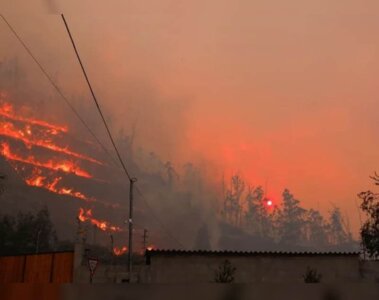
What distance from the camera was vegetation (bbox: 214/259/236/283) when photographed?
27.5 m

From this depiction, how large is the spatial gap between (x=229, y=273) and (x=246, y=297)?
2307 centimetres

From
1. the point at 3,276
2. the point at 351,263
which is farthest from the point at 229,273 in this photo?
the point at 3,276

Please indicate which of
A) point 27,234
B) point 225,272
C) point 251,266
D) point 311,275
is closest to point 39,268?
point 225,272

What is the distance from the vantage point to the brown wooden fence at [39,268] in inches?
1073

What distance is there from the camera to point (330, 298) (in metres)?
5.28

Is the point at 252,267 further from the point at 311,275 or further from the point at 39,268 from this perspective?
the point at 39,268

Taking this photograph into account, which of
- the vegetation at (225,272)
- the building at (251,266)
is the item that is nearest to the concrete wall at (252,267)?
the building at (251,266)

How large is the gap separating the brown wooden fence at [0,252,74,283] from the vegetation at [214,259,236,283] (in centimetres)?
856

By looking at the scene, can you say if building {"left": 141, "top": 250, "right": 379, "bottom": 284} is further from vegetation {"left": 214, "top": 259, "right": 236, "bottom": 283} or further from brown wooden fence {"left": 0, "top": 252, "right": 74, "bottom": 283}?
brown wooden fence {"left": 0, "top": 252, "right": 74, "bottom": 283}

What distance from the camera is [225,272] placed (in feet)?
90.6

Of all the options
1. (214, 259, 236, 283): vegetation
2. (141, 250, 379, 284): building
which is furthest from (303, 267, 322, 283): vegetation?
(214, 259, 236, 283): vegetation

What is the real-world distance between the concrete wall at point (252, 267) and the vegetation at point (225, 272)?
0.71ft

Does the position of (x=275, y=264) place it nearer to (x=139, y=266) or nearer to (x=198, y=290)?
(x=139, y=266)

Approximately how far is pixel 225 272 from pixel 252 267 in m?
1.91
